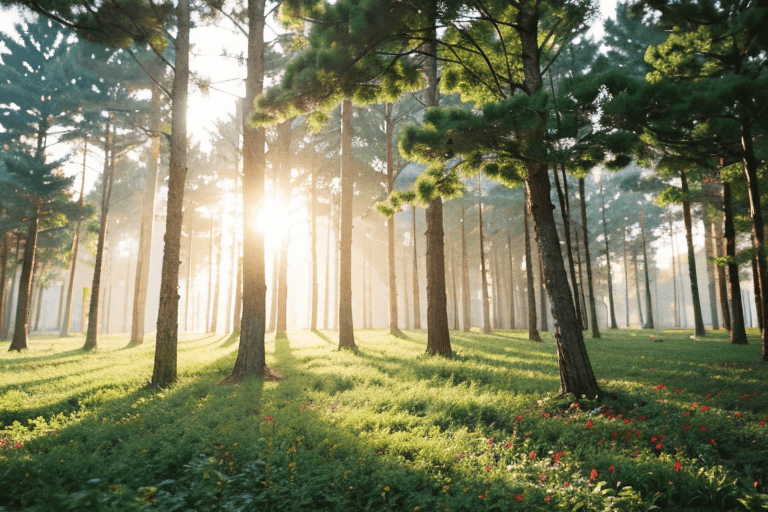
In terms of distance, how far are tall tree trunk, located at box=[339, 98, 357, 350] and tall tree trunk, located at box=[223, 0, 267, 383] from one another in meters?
3.92

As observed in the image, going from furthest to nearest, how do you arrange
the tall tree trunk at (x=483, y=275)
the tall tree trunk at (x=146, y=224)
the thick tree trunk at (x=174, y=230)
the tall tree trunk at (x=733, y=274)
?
1. the tall tree trunk at (x=483, y=275)
2. the tall tree trunk at (x=146, y=224)
3. the tall tree trunk at (x=733, y=274)
4. the thick tree trunk at (x=174, y=230)

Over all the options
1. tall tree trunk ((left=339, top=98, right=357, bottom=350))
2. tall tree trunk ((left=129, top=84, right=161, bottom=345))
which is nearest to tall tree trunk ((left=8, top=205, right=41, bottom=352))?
tall tree trunk ((left=129, top=84, right=161, bottom=345))

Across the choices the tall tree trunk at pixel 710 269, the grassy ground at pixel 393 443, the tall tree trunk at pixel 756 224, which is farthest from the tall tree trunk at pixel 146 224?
the tall tree trunk at pixel 710 269

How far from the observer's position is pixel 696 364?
9.52m

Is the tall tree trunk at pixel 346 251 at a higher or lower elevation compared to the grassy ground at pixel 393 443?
higher

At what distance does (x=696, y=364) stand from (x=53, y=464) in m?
12.4

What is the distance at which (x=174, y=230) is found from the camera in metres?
8.59

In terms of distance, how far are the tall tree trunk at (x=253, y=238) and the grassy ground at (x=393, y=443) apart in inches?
32.5

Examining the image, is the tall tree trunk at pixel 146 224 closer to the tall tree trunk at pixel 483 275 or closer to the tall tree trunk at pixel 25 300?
the tall tree trunk at pixel 25 300

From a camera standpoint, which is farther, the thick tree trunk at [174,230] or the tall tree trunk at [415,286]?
the tall tree trunk at [415,286]

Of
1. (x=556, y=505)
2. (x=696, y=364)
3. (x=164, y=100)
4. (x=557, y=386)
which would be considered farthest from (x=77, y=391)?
(x=164, y=100)

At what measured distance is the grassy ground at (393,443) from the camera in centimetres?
354

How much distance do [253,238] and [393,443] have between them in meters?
6.18

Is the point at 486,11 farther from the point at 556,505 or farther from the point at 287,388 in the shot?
the point at 287,388
